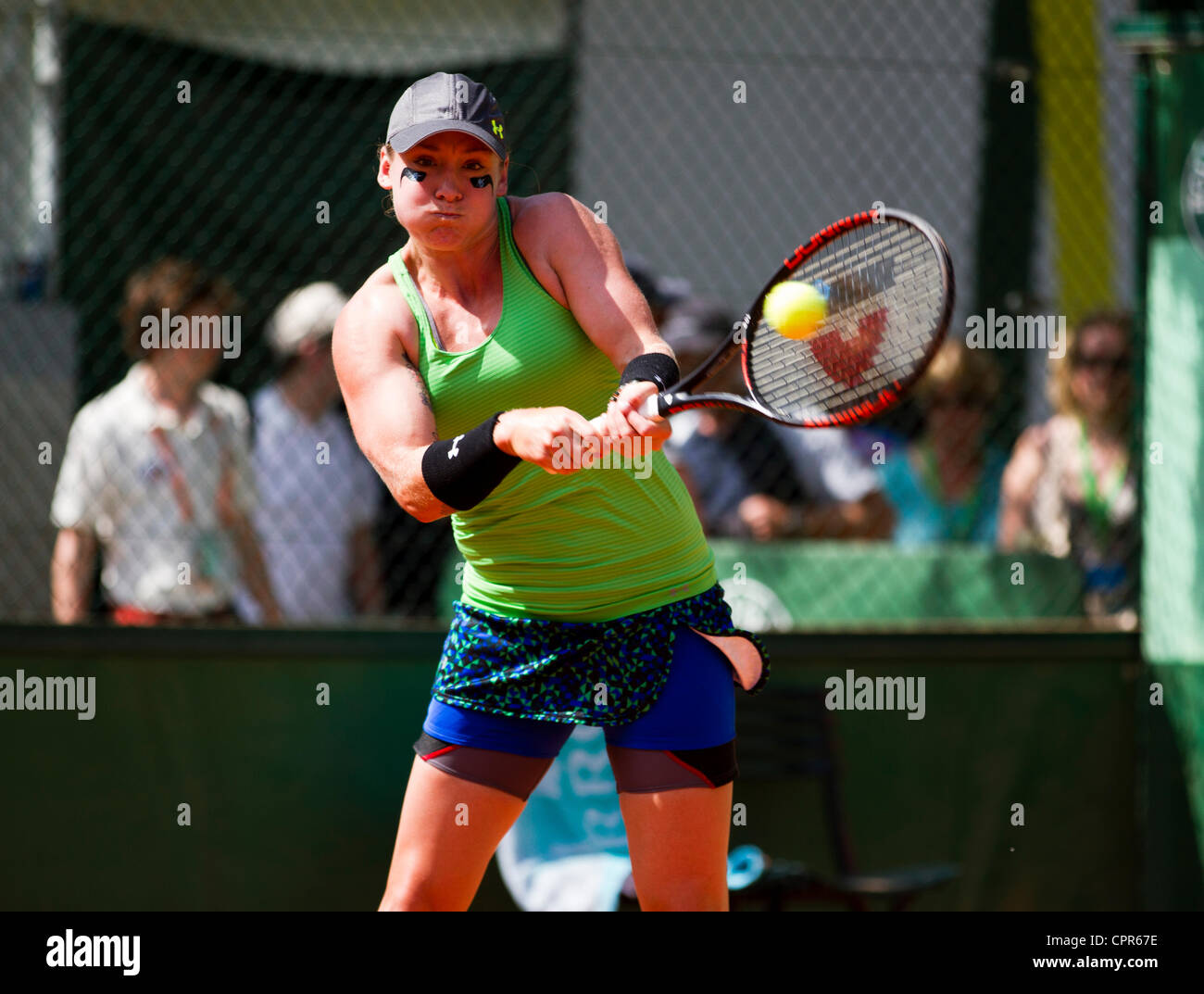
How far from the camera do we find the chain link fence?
448 cm

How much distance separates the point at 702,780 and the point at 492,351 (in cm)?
83

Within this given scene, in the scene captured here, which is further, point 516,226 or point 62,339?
point 62,339

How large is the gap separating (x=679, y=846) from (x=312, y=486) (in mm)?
2300

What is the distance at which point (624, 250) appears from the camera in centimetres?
550

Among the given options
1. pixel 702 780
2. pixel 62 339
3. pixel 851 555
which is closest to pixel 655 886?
pixel 702 780

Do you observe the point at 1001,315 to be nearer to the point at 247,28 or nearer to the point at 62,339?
the point at 247,28

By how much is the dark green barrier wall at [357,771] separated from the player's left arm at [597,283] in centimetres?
183

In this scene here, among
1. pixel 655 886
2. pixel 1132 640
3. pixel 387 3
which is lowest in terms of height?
pixel 655 886

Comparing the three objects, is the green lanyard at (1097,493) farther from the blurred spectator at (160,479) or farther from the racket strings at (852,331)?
the blurred spectator at (160,479)

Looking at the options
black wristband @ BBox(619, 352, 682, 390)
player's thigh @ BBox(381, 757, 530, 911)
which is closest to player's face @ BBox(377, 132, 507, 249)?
black wristband @ BBox(619, 352, 682, 390)

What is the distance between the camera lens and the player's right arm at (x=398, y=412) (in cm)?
234

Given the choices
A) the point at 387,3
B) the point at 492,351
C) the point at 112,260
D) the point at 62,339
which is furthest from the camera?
the point at 387,3

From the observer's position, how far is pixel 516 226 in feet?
9.12

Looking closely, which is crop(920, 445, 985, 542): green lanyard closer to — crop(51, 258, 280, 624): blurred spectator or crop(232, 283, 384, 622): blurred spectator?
crop(232, 283, 384, 622): blurred spectator
